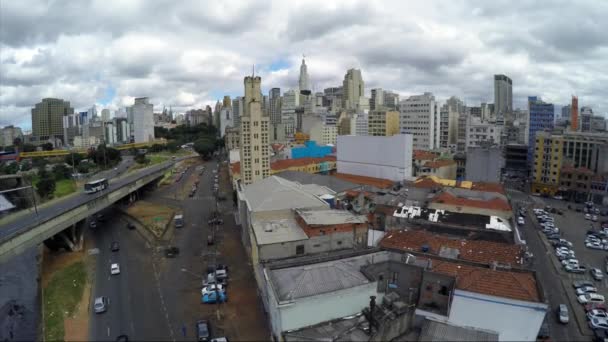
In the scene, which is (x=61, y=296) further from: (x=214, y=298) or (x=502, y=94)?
(x=502, y=94)

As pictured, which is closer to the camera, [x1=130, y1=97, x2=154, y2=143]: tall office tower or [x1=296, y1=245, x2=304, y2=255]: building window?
[x1=296, y1=245, x2=304, y2=255]: building window

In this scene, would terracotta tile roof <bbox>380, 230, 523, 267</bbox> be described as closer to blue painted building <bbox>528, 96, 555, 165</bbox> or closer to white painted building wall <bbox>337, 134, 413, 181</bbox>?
white painted building wall <bbox>337, 134, 413, 181</bbox>

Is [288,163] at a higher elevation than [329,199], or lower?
higher

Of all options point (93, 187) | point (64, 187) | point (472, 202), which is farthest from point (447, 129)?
point (64, 187)

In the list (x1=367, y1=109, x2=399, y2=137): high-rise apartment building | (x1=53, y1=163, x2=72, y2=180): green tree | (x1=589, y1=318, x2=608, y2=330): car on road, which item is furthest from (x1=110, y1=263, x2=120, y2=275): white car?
(x1=367, y1=109, x2=399, y2=137): high-rise apartment building

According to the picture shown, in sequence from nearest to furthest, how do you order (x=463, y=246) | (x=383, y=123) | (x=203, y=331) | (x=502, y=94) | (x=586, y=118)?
(x=203, y=331) → (x=463, y=246) → (x=383, y=123) → (x=586, y=118) → (x=502, y=94)
